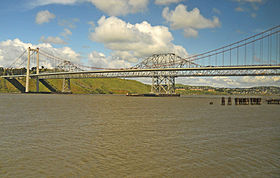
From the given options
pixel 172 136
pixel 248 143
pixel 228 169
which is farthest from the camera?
pixel 172 136

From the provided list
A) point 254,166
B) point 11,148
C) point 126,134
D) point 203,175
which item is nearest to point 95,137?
point 126,134

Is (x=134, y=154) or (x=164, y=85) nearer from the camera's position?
(x=134, y=154)

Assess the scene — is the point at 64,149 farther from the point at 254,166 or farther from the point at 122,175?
the point at 254,166

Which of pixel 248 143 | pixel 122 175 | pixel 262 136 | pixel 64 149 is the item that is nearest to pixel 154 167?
pixel 122 175

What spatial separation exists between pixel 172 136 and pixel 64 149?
660 cm

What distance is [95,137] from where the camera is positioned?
14.3 meters

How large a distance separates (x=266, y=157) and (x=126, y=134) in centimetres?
793

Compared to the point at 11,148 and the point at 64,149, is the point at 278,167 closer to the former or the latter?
the point at 64,149

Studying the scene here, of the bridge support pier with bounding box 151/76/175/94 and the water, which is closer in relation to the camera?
the water

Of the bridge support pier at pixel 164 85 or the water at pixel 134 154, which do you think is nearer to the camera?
the water at pixel 134 154

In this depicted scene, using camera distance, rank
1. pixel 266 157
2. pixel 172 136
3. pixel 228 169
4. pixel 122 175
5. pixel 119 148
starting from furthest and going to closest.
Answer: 1. pixel 172 136
2. pixel 119 148
3. pixel 266 157
4. pixel 228 169
5. pixel 122 175

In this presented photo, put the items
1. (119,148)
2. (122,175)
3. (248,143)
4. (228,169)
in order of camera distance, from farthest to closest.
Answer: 1. (248,143)
2. (119,148)
3. (228,169)
4. (122,175)

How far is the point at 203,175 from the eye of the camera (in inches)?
332

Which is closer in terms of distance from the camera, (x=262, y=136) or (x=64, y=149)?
(x=64, y=149)
